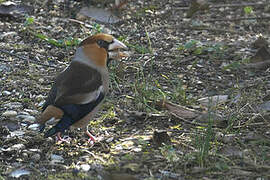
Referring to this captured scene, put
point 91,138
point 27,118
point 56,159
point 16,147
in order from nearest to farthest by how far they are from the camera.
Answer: point 56,159
point 16,147
point 91,138
point 27,118

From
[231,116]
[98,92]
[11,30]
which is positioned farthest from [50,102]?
[11,30]

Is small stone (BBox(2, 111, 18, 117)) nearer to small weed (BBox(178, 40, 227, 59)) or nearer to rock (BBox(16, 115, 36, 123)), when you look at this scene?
rock (BBox(16, 115, 36, 123))

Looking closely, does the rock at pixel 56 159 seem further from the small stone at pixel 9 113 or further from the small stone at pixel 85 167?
the small stone at pixel 9 113

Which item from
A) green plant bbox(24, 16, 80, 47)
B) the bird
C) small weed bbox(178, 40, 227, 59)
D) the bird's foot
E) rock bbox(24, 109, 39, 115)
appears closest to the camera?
the bird

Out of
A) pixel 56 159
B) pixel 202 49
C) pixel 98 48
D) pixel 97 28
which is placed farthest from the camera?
pixel 97 28

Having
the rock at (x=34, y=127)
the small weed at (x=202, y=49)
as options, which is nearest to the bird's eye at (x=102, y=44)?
the rock at (x=34, y=127)

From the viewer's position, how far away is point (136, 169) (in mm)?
3162

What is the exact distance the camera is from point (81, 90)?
3.42 metres

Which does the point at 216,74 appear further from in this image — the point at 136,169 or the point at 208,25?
the point at 136,169

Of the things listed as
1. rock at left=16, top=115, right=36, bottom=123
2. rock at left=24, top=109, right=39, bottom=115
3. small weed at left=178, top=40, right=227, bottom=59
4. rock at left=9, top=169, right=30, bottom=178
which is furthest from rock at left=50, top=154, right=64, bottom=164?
small weed at left=178, top=40, right=227, bottom=59

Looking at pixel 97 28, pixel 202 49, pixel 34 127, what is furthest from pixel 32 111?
pixel 202 49

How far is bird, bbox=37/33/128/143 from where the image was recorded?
10.8ft

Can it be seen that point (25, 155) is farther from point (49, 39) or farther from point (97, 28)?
point (97, 28)

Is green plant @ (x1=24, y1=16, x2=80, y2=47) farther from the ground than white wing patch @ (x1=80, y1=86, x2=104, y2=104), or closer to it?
closer to it
